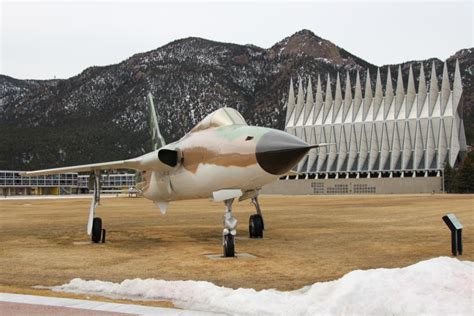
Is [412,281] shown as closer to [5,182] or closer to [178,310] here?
[178,310]

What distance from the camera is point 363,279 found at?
7.83m

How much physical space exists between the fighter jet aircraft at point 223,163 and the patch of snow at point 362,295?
4790 millimetres

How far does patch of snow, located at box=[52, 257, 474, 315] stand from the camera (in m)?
6.89

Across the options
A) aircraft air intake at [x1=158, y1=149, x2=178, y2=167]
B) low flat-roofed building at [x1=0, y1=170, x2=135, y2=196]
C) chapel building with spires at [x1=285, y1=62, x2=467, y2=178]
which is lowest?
low flat-roofed building at [x1=0, y1=170, x2=135, y2=196]

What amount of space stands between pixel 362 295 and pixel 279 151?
6041mm

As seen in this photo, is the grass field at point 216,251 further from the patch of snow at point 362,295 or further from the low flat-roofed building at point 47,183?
the low flat-roofed building at point 47,183

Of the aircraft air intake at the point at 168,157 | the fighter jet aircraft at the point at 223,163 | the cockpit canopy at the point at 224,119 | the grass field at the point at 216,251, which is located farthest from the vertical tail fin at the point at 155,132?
the cockpit canopy at the point at 224,119

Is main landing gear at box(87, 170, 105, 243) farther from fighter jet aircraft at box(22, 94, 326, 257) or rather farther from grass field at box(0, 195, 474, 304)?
grass field at box(0, 195, 474, 304)

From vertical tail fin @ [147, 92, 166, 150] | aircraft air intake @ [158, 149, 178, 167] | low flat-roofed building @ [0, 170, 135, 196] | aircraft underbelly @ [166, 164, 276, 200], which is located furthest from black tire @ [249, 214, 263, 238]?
low flat-roofed building @ [0, 170, 135, 196]

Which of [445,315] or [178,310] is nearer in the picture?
[445,315]

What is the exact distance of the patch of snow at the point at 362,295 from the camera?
6.89 metres

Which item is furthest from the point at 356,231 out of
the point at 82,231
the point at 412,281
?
the point at 412,281

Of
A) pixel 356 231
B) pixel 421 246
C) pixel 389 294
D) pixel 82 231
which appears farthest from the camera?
pixel 82 231

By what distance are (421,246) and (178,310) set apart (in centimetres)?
1058
